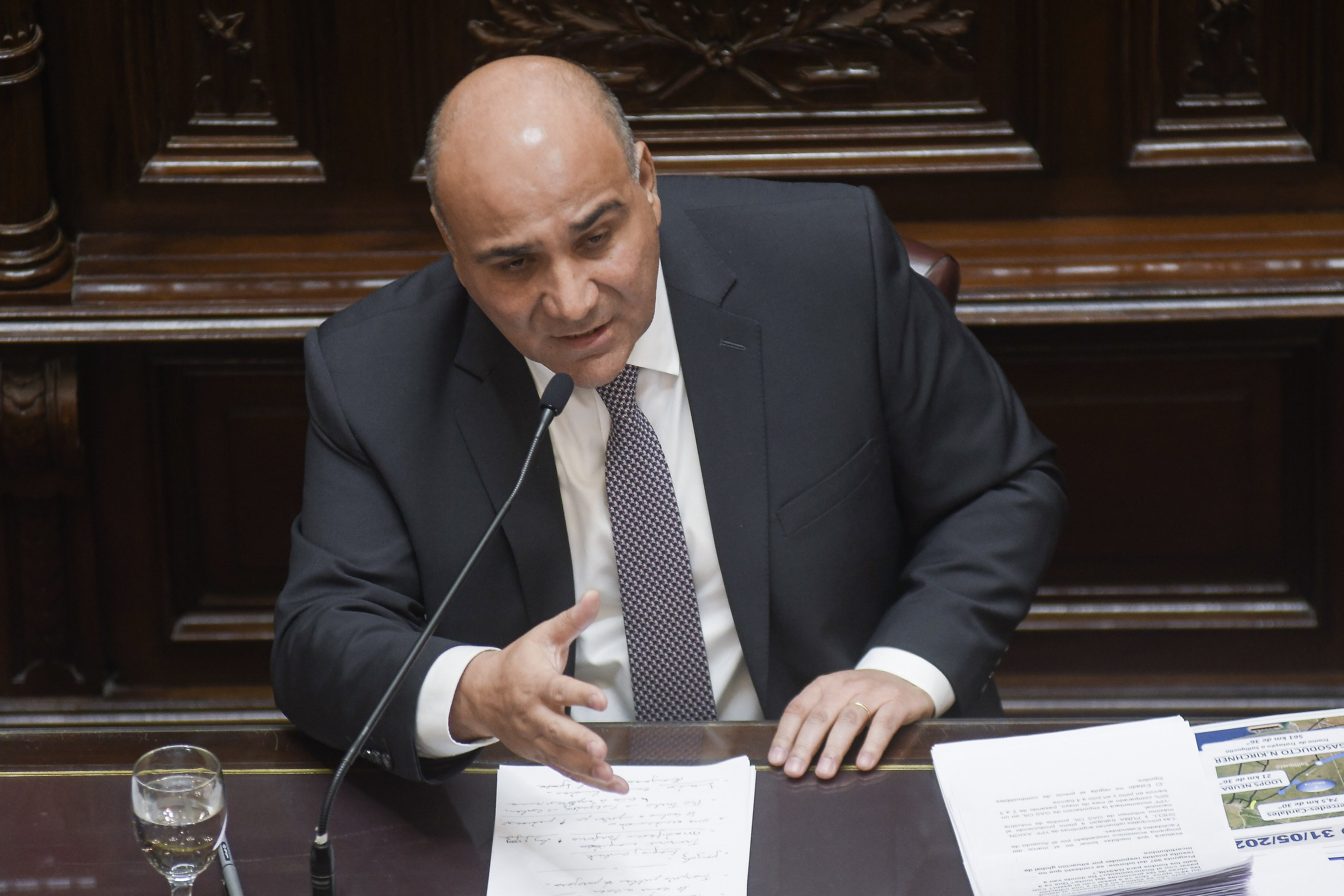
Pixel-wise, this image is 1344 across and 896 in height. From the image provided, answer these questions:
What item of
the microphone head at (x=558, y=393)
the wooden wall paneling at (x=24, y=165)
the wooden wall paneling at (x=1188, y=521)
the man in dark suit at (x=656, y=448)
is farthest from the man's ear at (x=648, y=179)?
the wooden wall paneling at (x=24, y=165)

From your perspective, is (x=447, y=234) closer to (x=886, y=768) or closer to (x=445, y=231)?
(x=445, y=231)

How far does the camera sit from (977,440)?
171cm

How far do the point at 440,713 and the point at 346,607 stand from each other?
0.26 meters

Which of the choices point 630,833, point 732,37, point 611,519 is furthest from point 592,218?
point 732,37

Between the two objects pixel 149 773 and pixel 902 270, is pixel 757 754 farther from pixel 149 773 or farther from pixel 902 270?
pixel 902 270

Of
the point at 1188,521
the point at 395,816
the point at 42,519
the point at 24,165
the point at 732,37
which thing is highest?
the point at 732,37

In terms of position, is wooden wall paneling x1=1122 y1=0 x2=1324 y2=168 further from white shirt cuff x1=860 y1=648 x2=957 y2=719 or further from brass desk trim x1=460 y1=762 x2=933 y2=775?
brass desk trim x1=460 y1=762 x2=933 y2=775

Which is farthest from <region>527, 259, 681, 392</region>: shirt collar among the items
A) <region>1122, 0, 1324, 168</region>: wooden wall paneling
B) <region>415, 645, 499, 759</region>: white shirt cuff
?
<region>1122, 0, 1324, 168</region>: wooden wall paneling

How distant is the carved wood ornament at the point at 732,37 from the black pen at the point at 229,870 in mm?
1586

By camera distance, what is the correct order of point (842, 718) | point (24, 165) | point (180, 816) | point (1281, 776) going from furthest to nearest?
point (24, 165) → point (842, 718) → point (1281, 776) → point (180, 816)

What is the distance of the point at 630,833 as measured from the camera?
1.24m

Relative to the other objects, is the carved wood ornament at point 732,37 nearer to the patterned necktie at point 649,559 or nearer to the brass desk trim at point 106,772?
the patterned necktie at point 649,559

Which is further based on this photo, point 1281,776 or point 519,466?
point 519,466

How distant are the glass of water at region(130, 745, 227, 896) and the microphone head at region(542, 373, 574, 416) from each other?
41cm
